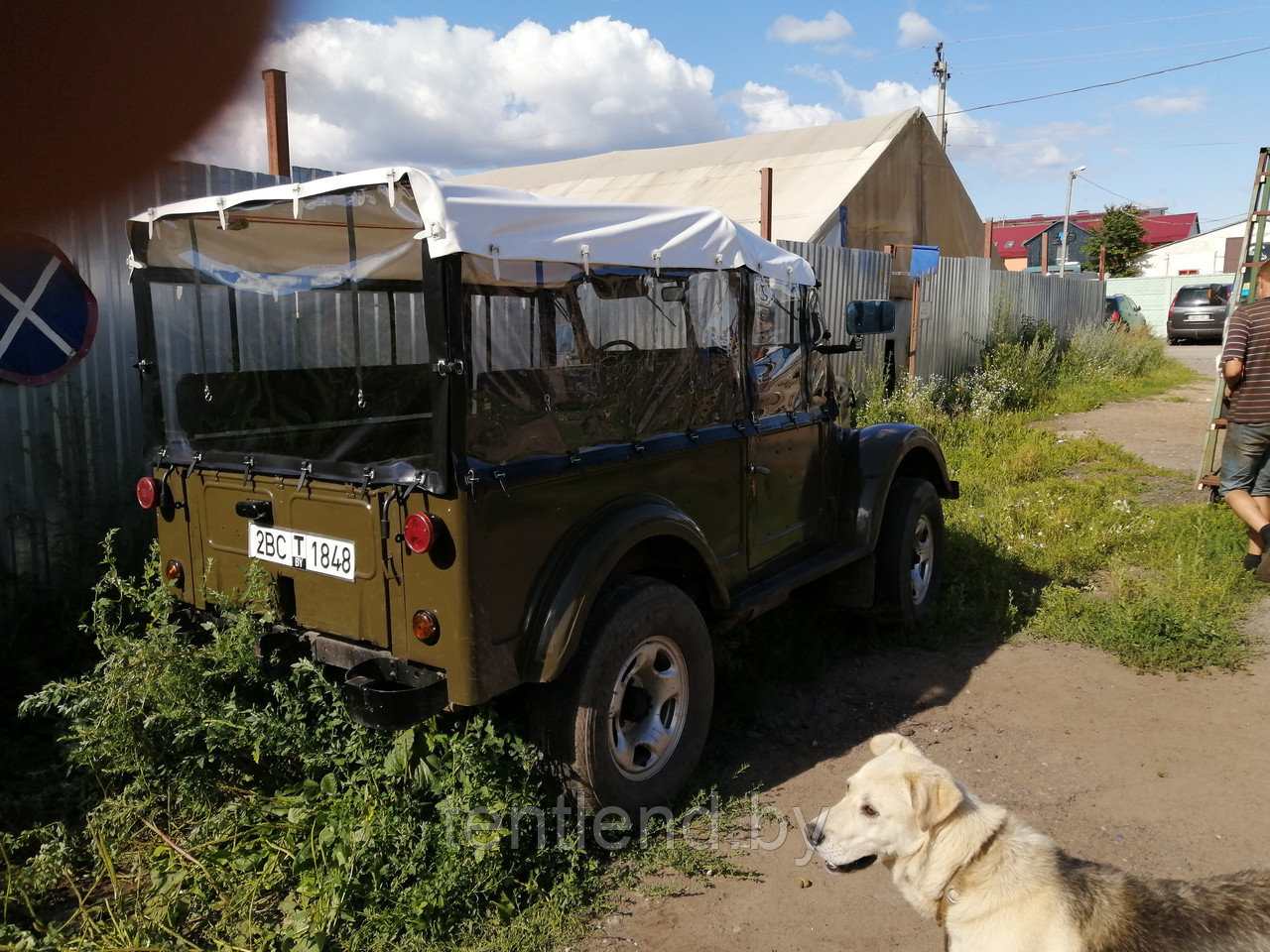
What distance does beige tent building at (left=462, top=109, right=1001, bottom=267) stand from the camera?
1784 cm

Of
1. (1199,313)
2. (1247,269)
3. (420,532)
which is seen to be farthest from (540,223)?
(1199,313)

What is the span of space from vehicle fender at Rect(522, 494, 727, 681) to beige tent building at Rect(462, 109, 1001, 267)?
13.8 m

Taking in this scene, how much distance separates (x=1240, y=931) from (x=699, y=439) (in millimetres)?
2529

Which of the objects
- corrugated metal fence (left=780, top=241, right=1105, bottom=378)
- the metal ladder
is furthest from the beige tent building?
the metal ladder

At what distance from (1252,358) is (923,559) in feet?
8.79

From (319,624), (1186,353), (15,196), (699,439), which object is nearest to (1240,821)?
(699,439)

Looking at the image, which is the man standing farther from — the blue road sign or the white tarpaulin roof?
the blue road sign

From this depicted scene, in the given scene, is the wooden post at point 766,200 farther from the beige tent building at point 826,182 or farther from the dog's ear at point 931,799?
the dog's ear at point 931,799

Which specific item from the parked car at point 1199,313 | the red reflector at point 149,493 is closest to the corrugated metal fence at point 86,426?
the red reflector at point 149,493

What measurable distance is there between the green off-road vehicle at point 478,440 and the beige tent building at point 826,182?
13.2 m

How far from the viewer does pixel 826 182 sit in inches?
716

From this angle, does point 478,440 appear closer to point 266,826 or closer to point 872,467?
point 266,826

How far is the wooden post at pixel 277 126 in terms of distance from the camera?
5.89 meters

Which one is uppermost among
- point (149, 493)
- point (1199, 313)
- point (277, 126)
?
point (277, 126)
